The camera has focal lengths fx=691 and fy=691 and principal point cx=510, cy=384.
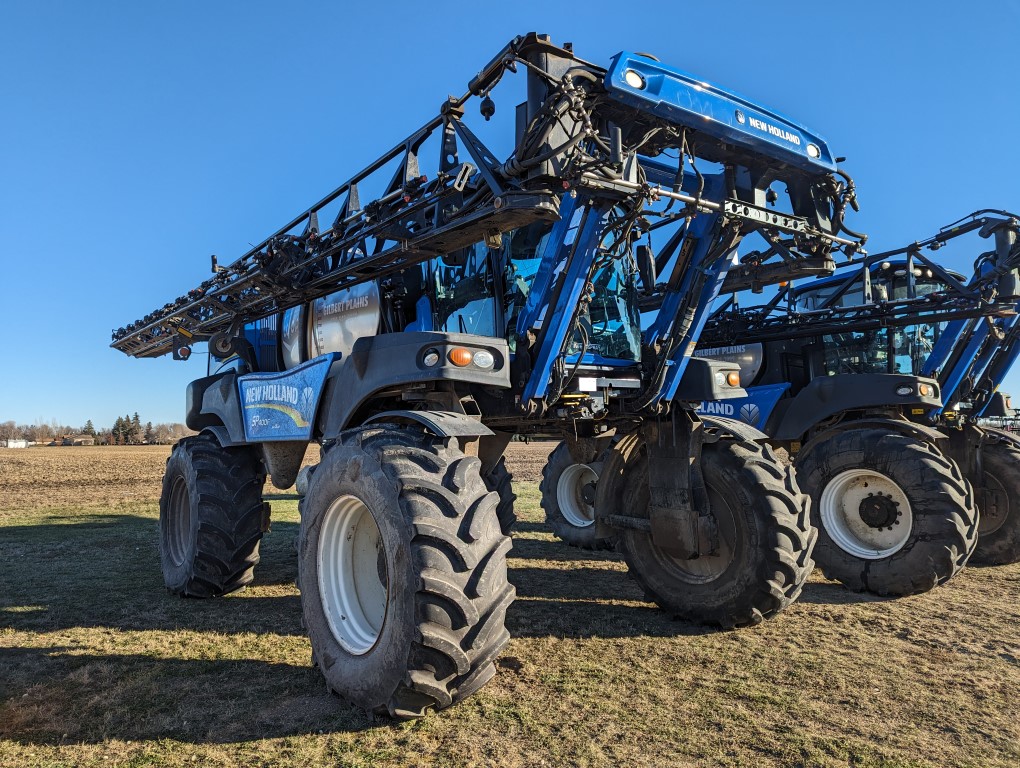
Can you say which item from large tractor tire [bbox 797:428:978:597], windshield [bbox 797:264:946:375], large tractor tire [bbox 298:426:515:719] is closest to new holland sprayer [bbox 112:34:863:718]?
large tractor tire [bbox 298:426:515:719]

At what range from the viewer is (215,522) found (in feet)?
20.7

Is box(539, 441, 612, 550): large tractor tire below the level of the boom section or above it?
below

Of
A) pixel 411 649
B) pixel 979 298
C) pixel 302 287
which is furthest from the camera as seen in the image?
pixel 979 298

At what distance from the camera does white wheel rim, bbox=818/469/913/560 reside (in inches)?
273

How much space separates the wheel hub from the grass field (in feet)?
2.59

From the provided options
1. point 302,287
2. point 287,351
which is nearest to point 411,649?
point 302,287

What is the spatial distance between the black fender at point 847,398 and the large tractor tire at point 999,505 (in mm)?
1369

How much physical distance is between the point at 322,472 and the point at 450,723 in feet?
5.35

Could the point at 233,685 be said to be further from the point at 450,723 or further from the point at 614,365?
the point at 614,365

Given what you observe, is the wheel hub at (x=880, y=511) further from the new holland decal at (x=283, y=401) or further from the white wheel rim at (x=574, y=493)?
the new holland decal at (x=283, y=401)

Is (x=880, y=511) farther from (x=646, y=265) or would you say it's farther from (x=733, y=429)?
(x=646, y=265)

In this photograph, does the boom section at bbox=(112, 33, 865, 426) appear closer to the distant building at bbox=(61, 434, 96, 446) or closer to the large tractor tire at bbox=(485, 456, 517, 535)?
the large tractor tire at bbox=(485, 456, 517, 535)

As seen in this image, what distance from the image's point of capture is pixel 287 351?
680 centimetres

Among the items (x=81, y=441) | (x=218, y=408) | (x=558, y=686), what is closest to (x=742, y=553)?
(x=558, y=686)
